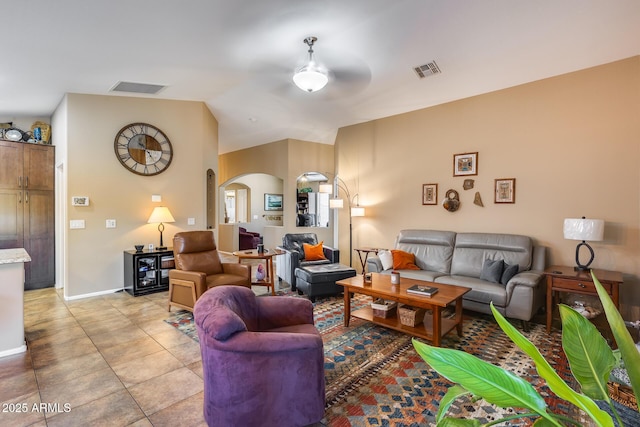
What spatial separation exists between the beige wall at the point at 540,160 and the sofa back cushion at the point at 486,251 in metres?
0.25

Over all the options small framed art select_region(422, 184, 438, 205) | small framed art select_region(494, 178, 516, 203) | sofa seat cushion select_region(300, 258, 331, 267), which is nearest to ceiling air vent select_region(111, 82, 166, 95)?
sofa seat cushion select_region(300, 258, 331, 267)

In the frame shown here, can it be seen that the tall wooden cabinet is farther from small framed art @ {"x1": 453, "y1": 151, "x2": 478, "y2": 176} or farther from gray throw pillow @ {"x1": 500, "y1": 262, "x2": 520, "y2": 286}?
gray throw pillow @ {"x1": 500, "y1": 262, "x2": 520, "y2": 286}

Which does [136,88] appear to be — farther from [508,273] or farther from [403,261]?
[508,273]

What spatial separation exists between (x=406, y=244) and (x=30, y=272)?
5.80m

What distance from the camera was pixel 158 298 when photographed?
178 inches

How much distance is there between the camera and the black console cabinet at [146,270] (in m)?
4.59

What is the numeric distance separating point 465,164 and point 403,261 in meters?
1.72

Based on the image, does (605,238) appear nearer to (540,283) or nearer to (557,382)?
(540,283)

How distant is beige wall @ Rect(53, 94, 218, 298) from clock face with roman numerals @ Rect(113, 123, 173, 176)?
0.26 feet

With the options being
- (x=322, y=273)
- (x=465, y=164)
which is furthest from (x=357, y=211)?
(x=465, y=164)

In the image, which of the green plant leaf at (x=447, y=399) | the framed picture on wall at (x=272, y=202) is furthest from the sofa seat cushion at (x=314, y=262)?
the framed picture on wall at (x=272, y=202)

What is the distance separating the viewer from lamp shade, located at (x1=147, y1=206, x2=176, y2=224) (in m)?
4.70

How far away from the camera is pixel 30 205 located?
4.81 meters

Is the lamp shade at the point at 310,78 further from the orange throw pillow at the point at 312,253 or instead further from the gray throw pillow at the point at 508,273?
the gray throw pillow at the point at 508,273
